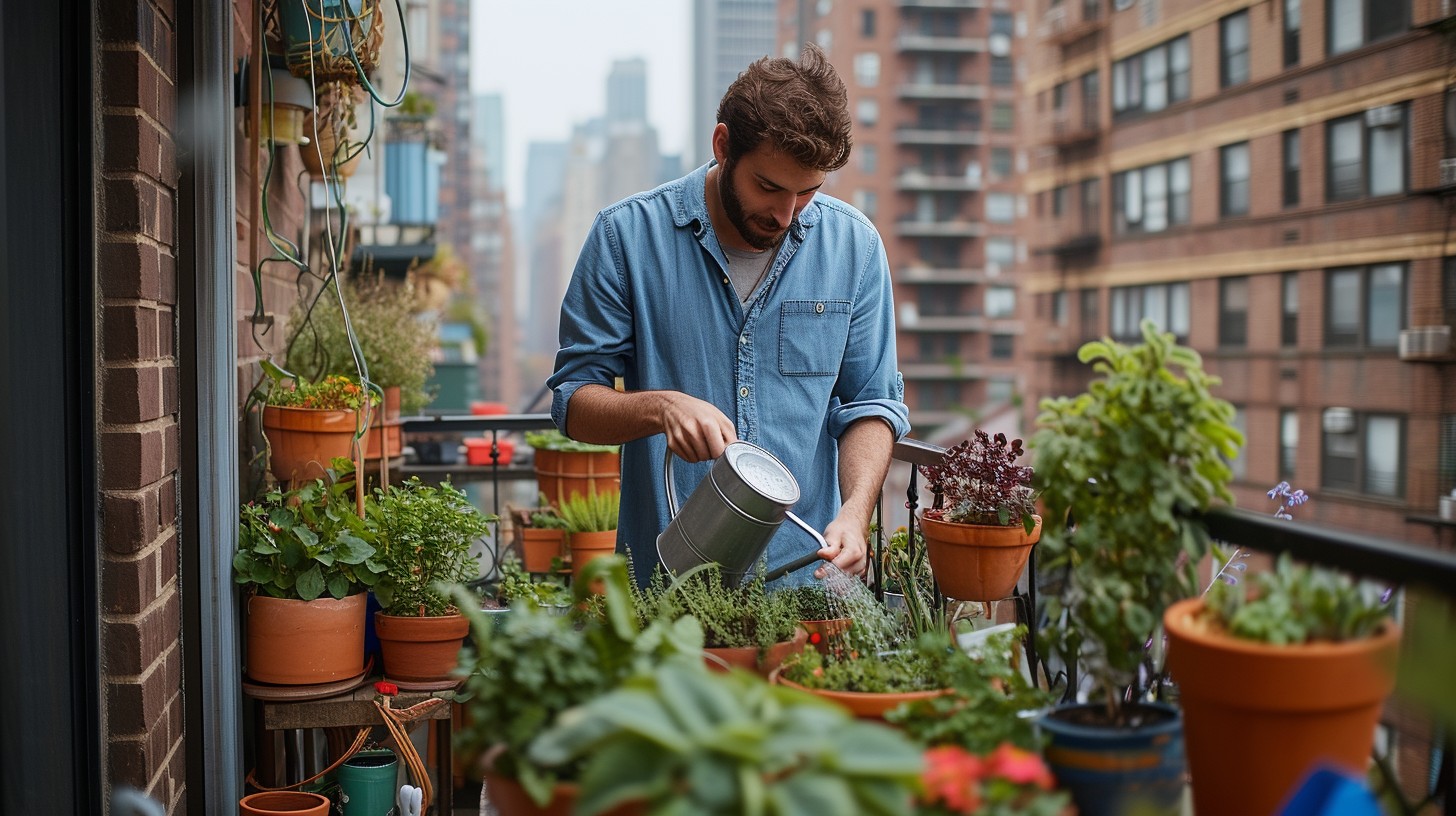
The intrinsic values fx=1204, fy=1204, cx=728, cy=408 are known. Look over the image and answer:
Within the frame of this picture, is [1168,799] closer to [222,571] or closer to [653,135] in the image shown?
[222,571]

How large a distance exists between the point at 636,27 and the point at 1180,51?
95.1m

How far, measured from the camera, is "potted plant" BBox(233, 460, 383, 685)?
2.34 metres

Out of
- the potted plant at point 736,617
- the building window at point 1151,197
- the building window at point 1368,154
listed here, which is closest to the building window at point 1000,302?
the building window at point 1151,197

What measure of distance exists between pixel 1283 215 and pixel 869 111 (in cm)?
2643

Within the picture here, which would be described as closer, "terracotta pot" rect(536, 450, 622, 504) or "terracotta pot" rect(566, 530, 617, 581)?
"terracotta pot" rect(566, 530, 617, 581)

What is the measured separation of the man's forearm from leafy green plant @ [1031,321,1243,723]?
80 cm

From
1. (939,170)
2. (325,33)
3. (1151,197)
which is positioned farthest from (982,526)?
(939,170)

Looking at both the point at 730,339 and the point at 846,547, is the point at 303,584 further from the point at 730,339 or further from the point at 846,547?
the point at 846,547

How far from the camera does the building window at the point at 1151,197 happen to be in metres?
31.2

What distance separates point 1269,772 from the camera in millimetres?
939

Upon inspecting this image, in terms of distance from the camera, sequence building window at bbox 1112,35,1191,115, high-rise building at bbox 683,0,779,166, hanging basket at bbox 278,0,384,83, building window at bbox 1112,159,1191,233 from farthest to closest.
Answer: high-rise building at bbox 683,0,779,166 → building window at bbox 1112,159,1191,233 → building window at bbox 1112,35,1191,115 → hanging basket at bbox 278,0,384,83

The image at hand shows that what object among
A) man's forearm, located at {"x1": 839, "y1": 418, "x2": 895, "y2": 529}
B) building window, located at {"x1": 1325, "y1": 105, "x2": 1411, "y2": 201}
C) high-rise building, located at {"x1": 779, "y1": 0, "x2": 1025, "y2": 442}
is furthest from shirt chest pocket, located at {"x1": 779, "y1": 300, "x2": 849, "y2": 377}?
high-rise building, located at {"x1": 779, "y1": 0, "x2": 1025, "y2": 442}

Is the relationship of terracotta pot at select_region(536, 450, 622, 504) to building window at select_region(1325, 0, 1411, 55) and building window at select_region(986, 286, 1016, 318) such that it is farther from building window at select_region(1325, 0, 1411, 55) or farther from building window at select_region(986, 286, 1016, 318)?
building window at select_region(986, 286, 1016, 318)

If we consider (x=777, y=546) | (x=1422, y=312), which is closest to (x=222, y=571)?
(x=777, y=546)
